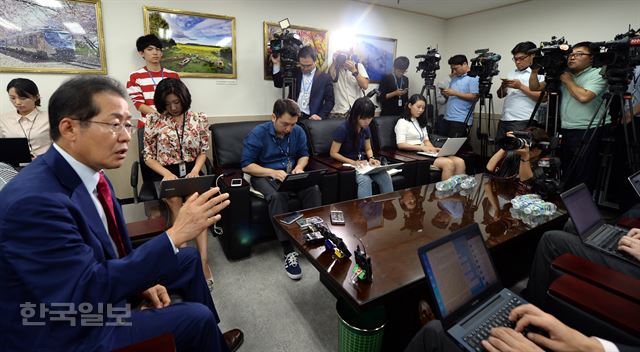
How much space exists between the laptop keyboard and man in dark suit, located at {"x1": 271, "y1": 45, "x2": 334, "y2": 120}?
280 centimetres

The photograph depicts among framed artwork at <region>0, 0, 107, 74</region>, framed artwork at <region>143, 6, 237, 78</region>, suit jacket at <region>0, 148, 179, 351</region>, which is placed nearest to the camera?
suit jacket at <region>0, 148, 179, 351</region>

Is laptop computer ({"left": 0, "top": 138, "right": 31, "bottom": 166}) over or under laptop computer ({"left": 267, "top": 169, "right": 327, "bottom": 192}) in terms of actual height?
over

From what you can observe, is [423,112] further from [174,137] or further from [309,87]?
[174,137]

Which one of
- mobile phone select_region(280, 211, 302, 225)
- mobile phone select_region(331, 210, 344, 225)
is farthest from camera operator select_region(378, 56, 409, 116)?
mobile phone select_region(280, 211, 302, 225)

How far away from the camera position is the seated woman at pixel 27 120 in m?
2.44

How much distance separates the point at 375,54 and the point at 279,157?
2.80 meters

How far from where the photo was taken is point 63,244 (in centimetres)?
81

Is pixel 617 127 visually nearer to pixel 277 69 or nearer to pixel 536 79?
pixel 536 79

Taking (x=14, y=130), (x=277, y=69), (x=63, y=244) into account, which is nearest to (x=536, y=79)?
(x=277, y=69)

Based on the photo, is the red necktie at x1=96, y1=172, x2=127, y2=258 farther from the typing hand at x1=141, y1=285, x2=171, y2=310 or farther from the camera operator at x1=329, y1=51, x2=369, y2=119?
the camera operator at x1=329, y1=51, x2=369, y2=119

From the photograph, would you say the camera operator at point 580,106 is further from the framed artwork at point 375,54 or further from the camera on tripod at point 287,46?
the camera on tripod at point 287,46

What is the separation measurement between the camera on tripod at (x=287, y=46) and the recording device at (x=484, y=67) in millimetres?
1921

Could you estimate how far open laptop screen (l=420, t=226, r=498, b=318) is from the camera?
0.94 m

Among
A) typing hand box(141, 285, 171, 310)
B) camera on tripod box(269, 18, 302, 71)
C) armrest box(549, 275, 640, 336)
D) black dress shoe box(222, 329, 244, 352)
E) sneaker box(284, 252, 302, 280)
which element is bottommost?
black dress shoe box(222, 329, 244, 352)
